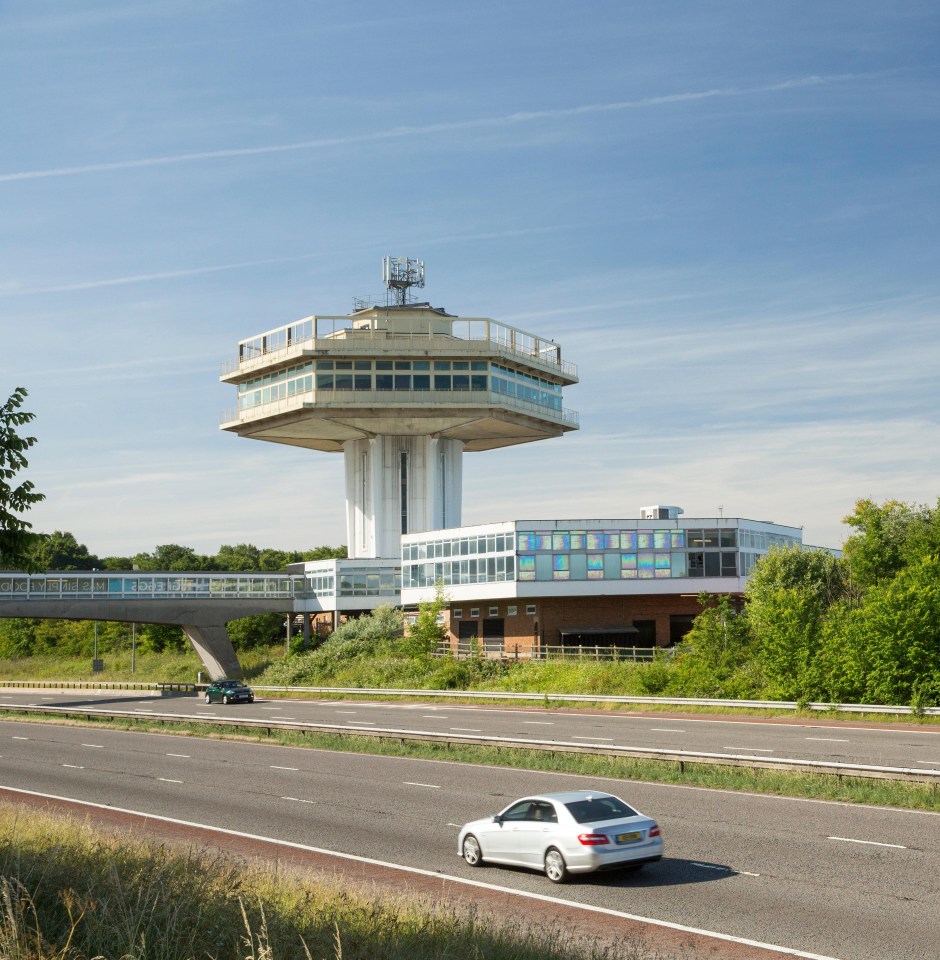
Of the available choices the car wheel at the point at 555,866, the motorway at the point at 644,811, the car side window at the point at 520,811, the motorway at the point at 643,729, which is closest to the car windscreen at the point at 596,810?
the car wheel at the point at 555,866

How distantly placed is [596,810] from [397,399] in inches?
2953

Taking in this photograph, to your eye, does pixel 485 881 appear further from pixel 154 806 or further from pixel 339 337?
pixel 339 337

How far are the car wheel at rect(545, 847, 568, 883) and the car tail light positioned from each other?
488 millimetres

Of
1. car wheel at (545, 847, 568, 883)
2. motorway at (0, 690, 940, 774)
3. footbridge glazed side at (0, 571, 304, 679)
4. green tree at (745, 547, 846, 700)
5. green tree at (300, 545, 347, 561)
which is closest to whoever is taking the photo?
car wheel at (545, 847, 568, 883)

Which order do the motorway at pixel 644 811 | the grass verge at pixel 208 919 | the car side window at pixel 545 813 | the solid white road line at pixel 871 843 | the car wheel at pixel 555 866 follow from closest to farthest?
the grass verge at pixel 208 919 → the motorway at pixel 644 811 → the car wheel at pixel 555 866 → the car side window at pixel 545 813 → the solid white road line at pixel 871 843

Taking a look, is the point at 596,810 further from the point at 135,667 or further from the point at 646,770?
the point at 135,667

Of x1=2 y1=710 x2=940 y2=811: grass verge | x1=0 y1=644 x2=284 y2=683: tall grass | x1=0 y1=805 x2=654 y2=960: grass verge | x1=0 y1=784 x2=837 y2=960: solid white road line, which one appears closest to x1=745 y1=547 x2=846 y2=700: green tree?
x1=2 y1=710 x2=940 y2=811: grass verge

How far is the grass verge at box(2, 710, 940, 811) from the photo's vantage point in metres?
23.5

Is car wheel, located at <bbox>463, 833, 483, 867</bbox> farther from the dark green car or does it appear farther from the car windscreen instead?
the dark green car

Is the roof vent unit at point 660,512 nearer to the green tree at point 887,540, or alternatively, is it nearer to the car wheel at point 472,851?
the green tree at point 887,540

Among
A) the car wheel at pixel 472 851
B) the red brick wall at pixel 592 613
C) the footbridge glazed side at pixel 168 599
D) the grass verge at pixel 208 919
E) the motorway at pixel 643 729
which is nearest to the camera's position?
the grass verge at pixel 208 919

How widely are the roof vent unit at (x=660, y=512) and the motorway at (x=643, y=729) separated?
26.1m

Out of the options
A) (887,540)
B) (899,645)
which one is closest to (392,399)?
(887,540)

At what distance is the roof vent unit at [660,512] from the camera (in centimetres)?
8000
